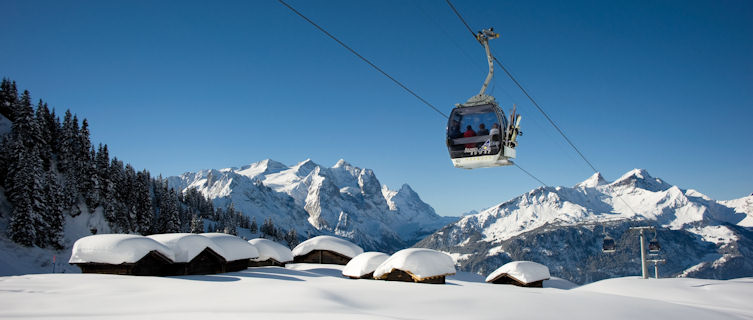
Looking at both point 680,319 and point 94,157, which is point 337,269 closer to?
point 680,319

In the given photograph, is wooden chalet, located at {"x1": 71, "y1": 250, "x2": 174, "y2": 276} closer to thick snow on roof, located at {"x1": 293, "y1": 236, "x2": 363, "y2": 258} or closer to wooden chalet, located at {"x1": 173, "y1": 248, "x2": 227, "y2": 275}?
wooden chalet, located at {"x1": 173, "y1": 248, "x2": 227, "y2": 275}

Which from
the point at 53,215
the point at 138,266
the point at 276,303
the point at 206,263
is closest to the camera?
the point at 276,303

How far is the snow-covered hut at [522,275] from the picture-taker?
3873cm

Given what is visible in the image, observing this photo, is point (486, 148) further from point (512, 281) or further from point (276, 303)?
point (512, 281)

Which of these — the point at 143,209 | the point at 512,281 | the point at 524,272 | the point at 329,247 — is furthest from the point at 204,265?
the point at 143,209

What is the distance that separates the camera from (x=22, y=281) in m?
22.7

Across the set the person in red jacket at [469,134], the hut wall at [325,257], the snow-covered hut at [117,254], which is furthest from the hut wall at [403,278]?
the hut wall at [325,257]

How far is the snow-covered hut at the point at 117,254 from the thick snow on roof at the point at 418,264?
15.8m

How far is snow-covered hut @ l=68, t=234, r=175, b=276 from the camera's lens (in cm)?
2878

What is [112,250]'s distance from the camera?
94.9ft

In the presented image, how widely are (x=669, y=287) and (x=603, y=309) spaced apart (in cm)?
1963

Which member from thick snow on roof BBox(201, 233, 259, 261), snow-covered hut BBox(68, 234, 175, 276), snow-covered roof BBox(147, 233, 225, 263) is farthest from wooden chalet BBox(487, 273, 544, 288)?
snow-covered hut BBox(68, 234, 175, 276)

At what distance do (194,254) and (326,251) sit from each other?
21.5 m

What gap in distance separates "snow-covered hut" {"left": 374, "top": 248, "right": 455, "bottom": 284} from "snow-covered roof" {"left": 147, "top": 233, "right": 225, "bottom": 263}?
12.7m
